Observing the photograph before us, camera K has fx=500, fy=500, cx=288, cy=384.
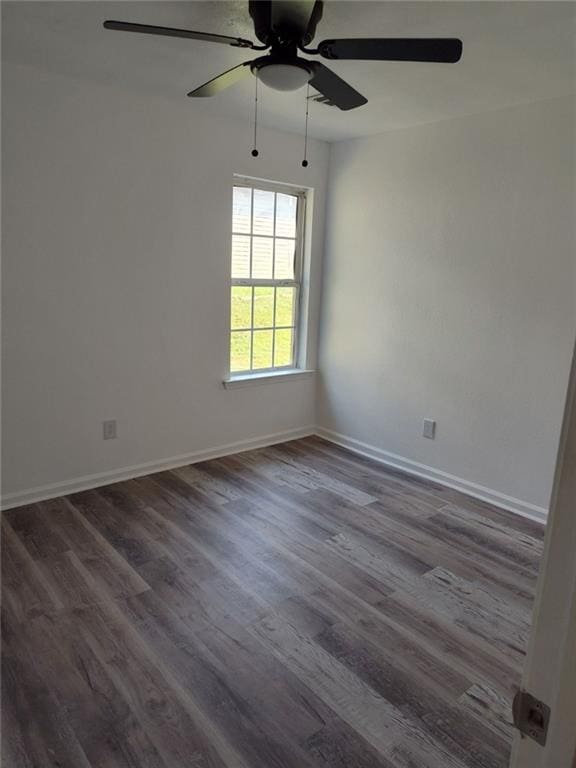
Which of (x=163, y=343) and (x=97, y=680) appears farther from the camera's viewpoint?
(x=163, y=343)

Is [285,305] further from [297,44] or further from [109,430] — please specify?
[297,44]

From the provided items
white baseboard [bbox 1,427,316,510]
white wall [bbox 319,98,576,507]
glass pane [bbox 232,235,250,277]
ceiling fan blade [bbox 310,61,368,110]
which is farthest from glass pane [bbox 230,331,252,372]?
ceiling fan blade [bbox 310,61,368,110]

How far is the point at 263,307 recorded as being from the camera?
4.09 meters

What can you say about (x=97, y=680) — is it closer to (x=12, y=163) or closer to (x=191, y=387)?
(x=191, y=387)

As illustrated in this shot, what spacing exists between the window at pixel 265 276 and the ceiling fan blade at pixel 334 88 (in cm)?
160

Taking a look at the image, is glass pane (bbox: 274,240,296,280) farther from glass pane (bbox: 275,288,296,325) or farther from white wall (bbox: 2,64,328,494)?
white wall (bbox: 2,64,328,494)

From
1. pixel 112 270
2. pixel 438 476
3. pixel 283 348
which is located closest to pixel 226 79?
pixel 112 270

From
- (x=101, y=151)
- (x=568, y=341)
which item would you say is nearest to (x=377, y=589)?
(x=568, y=341)

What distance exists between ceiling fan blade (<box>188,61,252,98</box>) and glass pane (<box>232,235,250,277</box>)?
4.88ft

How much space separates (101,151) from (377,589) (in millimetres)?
2891

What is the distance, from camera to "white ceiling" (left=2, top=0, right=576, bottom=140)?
76.8 inches

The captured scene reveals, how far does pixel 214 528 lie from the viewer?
2850mm

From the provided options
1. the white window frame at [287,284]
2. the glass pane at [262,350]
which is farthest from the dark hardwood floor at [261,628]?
the glass pane at [262,350]

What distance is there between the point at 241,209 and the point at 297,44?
6.52ft
